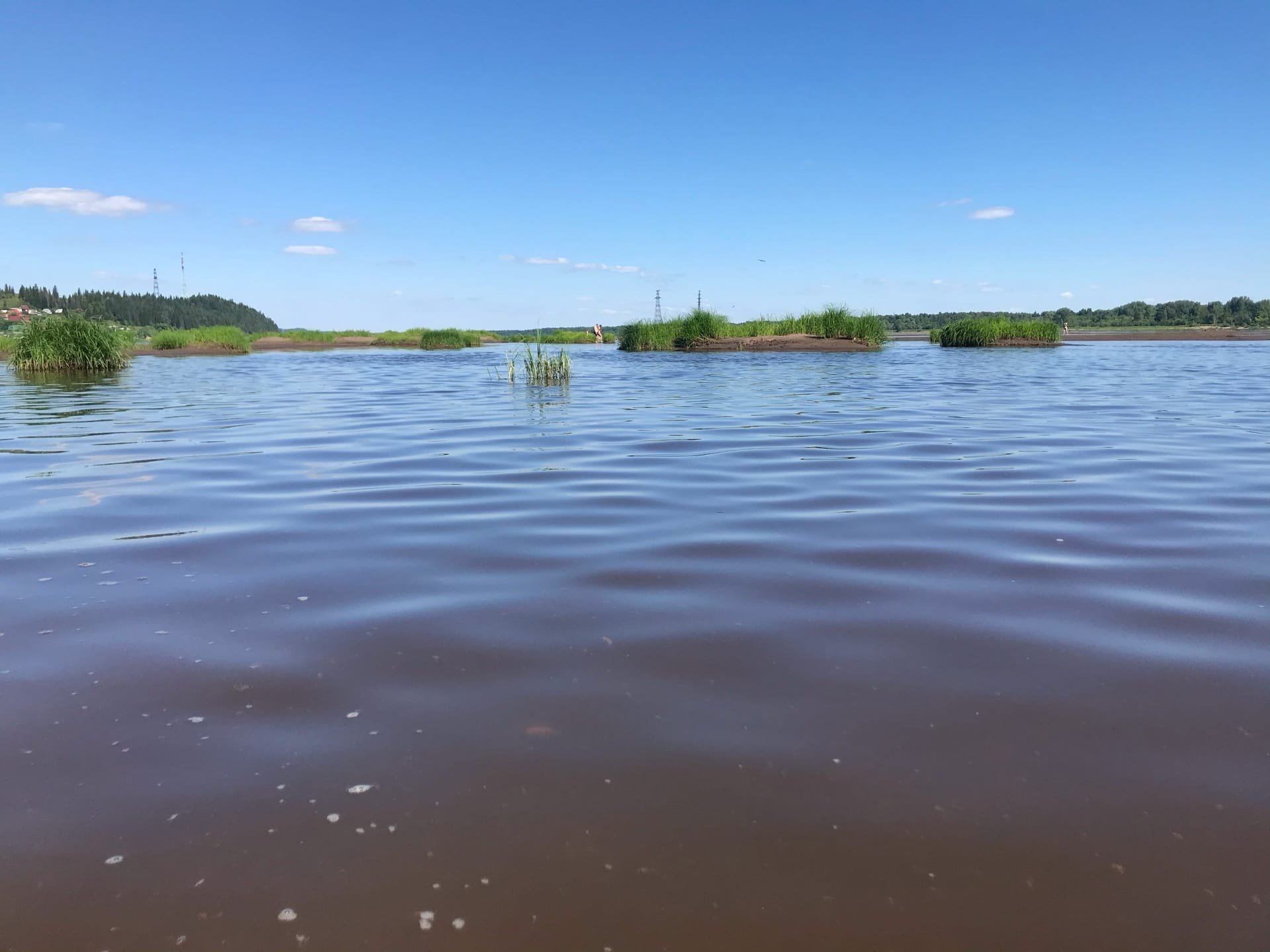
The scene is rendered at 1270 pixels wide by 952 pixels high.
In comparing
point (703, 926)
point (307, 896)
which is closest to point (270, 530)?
point (307, 896)

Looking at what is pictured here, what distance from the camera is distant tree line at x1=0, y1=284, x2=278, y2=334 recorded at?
127938 millimetres

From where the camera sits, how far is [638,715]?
3.32 metres

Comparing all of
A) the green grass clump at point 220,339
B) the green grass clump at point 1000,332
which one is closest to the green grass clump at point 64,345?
the green grass clump at point 220,339

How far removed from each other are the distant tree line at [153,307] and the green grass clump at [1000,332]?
355 ft

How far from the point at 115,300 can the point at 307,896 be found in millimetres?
157199

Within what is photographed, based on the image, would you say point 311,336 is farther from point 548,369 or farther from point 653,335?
point 548,369

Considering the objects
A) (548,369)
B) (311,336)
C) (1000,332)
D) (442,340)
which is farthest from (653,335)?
(311,336)

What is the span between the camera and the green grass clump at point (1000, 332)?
154 ft

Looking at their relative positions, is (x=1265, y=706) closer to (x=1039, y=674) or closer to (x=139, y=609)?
(x=1039, y=674)

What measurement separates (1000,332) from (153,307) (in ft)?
431

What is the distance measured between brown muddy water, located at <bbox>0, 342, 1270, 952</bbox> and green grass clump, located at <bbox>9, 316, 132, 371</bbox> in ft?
73.6

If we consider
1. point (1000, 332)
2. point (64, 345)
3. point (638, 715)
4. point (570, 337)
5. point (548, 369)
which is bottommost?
point (638, 715)

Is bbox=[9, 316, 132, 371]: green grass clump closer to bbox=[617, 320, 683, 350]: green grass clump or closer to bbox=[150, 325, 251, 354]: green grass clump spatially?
bbox=[150, 325, 251, 354]: green grass clump

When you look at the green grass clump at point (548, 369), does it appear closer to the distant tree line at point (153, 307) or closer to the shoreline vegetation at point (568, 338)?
the shoreline vegetation at point (568, 338)
